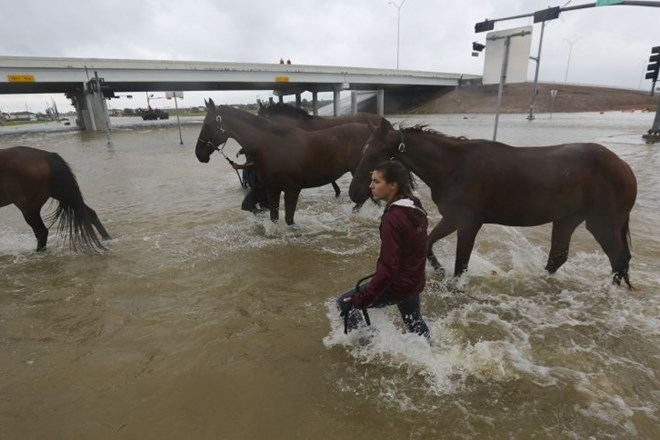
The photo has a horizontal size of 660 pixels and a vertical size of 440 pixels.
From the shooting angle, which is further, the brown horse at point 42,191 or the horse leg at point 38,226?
the horse leg at point 38,226

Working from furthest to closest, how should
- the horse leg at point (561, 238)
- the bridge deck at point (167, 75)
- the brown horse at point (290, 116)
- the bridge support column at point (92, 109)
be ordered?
the bridge support column at point (92, 109) < the bridge deck at point (167, 75) < the brown horse at point (290, 116) < the horse leg at point (561, 238)

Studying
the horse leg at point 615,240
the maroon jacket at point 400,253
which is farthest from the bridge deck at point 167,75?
the horse leg at point 615,240

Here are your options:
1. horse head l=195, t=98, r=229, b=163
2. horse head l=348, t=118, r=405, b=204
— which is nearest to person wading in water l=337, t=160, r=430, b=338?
horse head l=348, t=118, r=405, b=204

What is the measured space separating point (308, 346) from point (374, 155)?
2.07m

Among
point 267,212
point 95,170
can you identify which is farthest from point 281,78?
point 267,212

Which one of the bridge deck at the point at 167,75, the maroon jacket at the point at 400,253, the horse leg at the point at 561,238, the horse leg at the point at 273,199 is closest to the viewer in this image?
the maroon jacket at the point at 400,253

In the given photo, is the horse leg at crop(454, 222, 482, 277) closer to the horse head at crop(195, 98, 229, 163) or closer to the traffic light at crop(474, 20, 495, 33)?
the horse head at crop(195, 98, 229, 163)

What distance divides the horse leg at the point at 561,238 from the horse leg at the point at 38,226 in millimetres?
7196

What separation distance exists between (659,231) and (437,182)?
472 cm

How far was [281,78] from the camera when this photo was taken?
42.4 metres

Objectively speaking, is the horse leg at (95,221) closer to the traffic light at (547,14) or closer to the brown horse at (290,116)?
the brown horse at (290,116)

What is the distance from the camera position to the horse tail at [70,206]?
544 centimetres

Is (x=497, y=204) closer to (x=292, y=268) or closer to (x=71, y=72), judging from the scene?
(x=292, y=268)

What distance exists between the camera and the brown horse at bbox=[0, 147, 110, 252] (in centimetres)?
521
